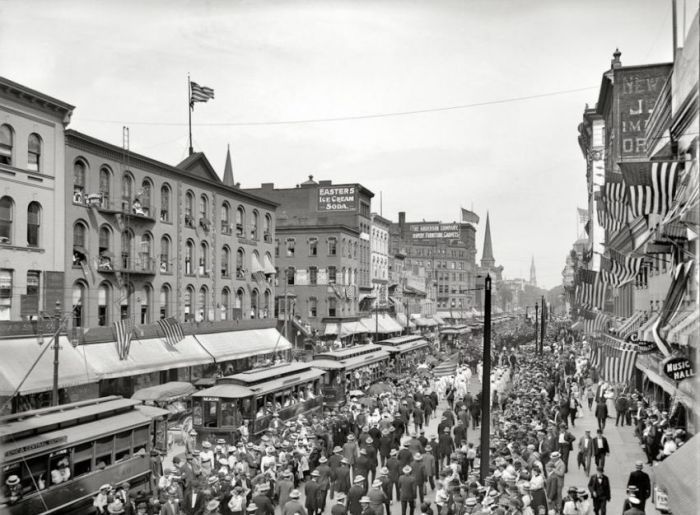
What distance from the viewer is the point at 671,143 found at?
73.8 ft

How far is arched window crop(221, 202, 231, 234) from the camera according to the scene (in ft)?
155

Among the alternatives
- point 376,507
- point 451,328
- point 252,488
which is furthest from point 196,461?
point 451,328

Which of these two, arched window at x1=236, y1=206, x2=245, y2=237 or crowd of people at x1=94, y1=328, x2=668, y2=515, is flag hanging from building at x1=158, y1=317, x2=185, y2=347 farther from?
arched window at x1=236, y1=206, x2=245, y2=237

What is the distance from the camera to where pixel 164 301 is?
4041 cm

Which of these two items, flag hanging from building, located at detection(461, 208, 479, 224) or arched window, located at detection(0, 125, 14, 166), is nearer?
arched window, located at detection(0, 125, 14, 166)

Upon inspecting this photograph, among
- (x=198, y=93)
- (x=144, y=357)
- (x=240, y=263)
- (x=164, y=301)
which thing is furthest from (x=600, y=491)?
(x=240, y=263)

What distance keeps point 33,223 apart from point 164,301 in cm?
1142

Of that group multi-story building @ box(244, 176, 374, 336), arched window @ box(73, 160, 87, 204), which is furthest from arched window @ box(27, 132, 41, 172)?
multi-story building @ box(244, 176, 374, 336)

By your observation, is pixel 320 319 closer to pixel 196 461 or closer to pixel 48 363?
pixel 48 363

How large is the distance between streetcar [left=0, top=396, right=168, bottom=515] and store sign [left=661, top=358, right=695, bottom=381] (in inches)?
514

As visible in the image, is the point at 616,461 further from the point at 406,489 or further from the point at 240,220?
the point at 240,220

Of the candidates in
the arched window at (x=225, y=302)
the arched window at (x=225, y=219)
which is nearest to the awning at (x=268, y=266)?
the arched window at (x=225, y=302)

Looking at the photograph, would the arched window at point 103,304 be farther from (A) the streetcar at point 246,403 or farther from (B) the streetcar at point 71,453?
(B) the streetcar at point 71,453

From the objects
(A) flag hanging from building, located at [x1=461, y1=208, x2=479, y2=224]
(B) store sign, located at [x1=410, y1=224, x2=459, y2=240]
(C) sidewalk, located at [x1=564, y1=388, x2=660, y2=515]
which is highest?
(A) flag hanging from building, located at [x1=461, y1=208, x2=479, y2=224]
